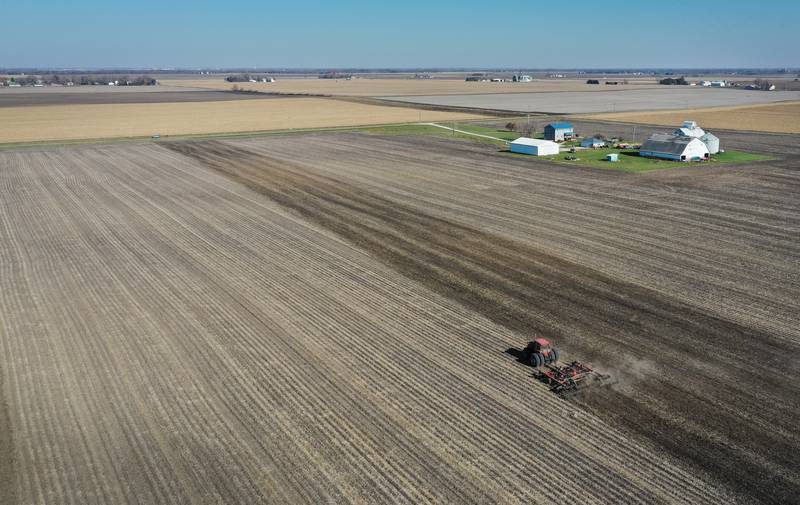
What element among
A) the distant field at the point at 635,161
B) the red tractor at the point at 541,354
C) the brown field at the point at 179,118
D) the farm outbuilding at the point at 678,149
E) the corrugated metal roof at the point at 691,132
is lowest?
the red tractor at the point at 541,354

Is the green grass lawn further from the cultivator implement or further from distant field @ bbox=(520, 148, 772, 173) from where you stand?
the cultivator implement

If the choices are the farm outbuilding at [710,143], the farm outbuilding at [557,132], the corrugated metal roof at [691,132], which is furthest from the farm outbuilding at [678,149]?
the farm outbuilding at [557,132]

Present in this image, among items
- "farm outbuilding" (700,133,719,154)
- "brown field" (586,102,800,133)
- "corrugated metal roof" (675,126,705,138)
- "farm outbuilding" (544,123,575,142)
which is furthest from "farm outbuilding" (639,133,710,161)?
"brown field" (586,102,800,133)

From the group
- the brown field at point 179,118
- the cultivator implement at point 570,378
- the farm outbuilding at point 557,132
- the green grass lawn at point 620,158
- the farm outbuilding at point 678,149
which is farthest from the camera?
the brown field at point 179,118

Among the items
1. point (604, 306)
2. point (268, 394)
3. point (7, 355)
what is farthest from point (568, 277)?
point (7, 355)

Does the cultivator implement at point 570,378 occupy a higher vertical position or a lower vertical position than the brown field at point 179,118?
lower

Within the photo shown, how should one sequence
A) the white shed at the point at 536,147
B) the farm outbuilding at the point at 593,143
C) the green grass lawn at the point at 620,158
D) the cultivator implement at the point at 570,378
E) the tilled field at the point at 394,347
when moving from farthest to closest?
the farm outbuilding at the point at 593,143 < the white shed at the point at 536,147 < the green grass lawn at the point at 620,158 < the cultivator implement at the point at 570,378 < the tilled field at the point at 394,347

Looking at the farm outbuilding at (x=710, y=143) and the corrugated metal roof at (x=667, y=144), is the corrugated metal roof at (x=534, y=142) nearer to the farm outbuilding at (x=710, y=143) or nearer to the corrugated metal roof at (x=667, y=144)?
the corrugated metal roof at (x=667, y=144)

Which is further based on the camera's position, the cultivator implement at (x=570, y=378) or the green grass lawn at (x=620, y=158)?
the green grass lawn at (x=620, y=158)
